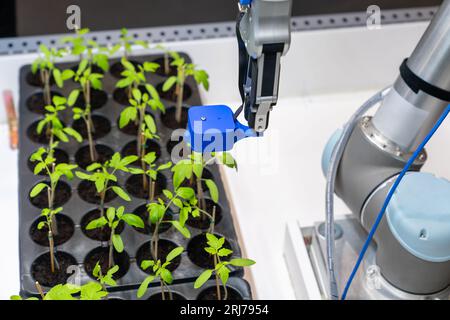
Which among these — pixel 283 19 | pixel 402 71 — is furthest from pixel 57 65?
pixel 283 19

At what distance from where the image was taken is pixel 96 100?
1.51m

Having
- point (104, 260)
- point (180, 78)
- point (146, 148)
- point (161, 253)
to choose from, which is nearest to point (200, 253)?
point (161, 253)

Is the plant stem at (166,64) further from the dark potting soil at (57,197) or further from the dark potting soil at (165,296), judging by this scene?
the dark potting soil at (165,296)

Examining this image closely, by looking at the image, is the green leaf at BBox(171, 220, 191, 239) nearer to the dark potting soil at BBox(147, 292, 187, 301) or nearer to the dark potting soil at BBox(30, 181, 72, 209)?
the dark potting soil at BBox(147, 292, 187, 301)

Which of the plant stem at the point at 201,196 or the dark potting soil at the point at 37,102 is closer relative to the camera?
the plant stem at the point at 201,196

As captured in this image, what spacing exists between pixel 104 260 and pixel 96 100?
45 cm

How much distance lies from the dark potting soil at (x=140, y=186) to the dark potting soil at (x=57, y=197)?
12 centimetres

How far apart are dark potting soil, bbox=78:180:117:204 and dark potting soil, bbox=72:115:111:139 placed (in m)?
0.14

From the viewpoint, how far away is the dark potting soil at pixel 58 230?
4.00 feet

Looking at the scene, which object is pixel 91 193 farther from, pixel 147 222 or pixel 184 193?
pixel 184 193

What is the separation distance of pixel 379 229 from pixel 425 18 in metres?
0.80

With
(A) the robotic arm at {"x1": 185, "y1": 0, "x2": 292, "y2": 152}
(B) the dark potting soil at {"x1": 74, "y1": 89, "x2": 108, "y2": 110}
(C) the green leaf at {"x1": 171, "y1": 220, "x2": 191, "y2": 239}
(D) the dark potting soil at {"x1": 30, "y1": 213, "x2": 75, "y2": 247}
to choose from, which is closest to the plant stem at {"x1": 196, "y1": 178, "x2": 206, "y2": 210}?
(C) the green leaf at {"x1": 171, "y1": 220, "x2": 191, "y2": 239}

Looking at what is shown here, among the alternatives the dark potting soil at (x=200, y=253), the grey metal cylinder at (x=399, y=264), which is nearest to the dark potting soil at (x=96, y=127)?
the dark potting soil at (x=200, y=253)

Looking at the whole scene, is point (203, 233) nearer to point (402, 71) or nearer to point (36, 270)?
point (36, 270)
